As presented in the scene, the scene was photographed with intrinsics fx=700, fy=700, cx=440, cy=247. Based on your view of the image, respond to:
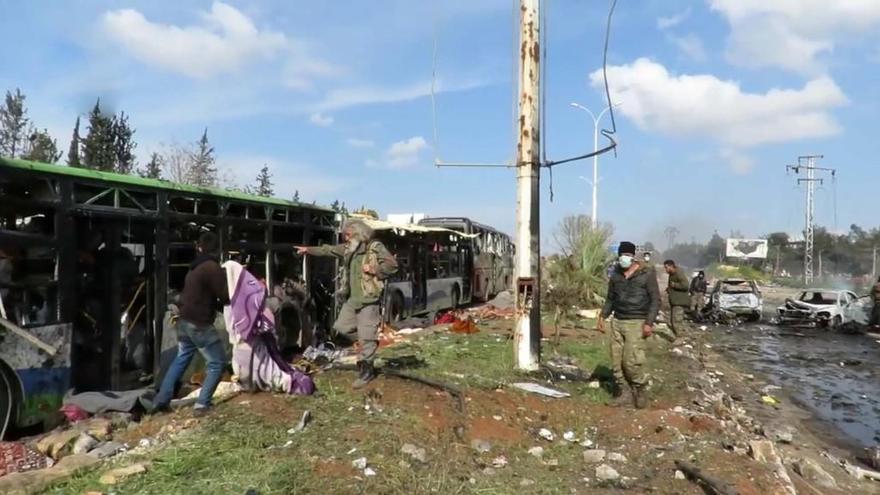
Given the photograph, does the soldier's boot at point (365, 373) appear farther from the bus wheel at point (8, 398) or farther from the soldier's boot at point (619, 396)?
the bus wheel at point (8, 398)

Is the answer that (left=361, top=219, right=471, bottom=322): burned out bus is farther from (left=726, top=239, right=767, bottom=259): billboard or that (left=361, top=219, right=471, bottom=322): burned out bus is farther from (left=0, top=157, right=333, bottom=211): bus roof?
(left=726, top=239, right=767, bottom=259): billboard

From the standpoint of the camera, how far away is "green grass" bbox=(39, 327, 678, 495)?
462 centimetres

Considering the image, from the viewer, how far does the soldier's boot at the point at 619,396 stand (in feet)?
26.1

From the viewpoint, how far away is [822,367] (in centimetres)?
1461

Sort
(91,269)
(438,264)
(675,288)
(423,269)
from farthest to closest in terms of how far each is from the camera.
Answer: (438,264) < (423,269) < (675,288) < (91,269)

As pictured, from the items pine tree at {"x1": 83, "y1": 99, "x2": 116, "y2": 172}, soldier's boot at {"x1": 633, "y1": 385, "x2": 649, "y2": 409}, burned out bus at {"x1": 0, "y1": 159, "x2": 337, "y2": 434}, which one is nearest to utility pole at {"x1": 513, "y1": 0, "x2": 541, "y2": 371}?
soldier's boot at {"x1": 633, "y1": 385, "x2": 649, "y2": 409}

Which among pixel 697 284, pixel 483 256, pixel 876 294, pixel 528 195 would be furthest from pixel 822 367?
pixel 483 256

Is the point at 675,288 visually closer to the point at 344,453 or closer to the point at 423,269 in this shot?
the point at 423,269

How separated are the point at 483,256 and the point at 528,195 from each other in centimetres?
1446

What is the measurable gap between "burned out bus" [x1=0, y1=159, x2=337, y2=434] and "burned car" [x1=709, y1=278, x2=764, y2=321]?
759 inches

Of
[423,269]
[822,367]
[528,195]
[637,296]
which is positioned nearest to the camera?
[637,296]

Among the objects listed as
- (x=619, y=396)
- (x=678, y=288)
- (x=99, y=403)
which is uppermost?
(x=678, y=288)

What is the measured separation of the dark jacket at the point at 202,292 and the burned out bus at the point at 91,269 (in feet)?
3.82

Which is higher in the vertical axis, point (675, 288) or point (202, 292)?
point (202, 292)
